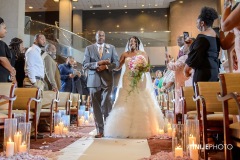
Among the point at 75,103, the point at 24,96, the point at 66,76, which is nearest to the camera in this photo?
the point at 24,96

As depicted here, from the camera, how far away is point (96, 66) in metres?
4.69

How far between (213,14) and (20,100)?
2822mm

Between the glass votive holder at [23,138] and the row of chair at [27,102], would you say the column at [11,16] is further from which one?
the glass votive holder at [23,138]

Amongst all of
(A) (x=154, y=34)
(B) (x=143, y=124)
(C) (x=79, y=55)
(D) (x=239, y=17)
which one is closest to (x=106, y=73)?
(B) (x=143, y=124)

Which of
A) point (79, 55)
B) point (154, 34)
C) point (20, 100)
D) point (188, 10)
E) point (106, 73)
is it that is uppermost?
point (188, 10)

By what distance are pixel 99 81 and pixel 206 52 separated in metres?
2.08

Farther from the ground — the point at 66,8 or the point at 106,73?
the point at 66,8

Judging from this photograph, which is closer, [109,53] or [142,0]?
[109,53]

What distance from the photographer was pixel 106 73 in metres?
4.79

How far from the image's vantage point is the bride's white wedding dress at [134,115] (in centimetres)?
461

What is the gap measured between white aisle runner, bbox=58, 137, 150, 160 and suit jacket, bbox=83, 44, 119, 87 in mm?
1090

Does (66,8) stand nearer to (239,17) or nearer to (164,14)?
(164,14)

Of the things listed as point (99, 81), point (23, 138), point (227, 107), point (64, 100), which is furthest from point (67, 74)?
point (227, 107)

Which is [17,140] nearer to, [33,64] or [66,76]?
[33,64]
